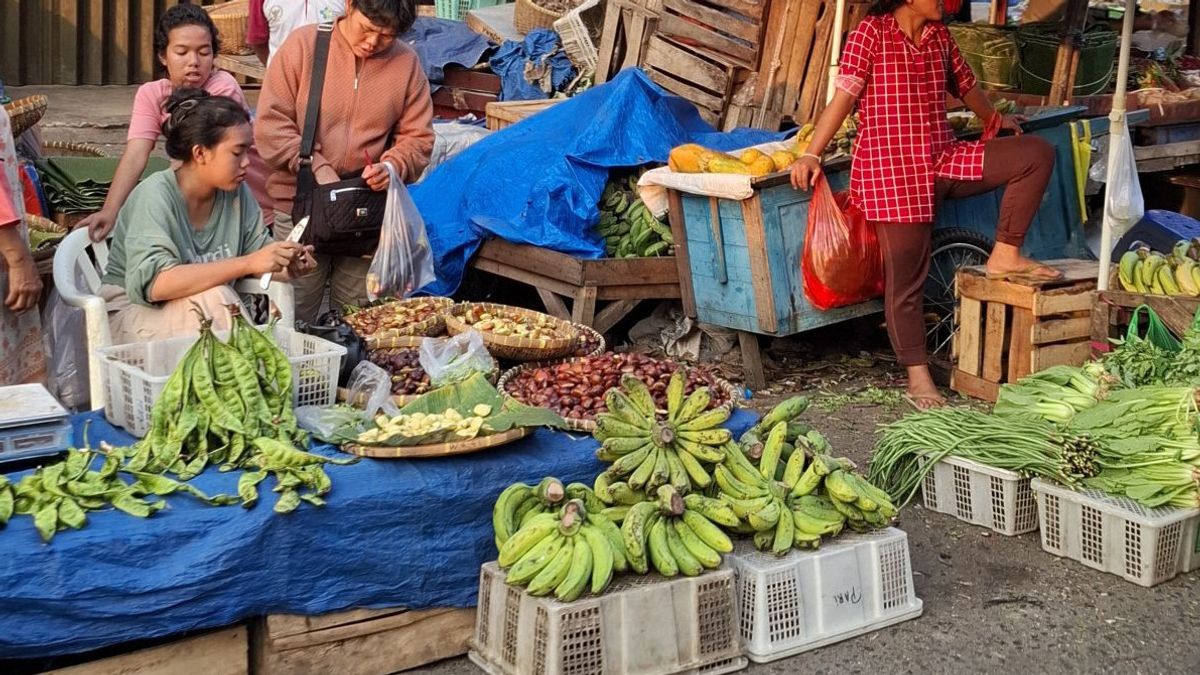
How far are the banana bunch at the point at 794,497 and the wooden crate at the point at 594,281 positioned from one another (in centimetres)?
317

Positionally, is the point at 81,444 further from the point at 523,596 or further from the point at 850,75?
the point at 850,75

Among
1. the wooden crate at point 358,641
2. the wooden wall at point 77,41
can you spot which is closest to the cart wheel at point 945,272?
the wooden crate at point 358,641

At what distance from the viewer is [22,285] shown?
4.86 meters

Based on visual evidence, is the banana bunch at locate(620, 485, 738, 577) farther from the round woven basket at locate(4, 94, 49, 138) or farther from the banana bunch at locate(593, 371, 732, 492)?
the round woven basket at locate(4, 94, 49, 138)

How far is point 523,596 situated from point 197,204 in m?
2.06

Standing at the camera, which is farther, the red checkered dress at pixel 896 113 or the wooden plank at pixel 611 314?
the wooden plank at pixel 611 314

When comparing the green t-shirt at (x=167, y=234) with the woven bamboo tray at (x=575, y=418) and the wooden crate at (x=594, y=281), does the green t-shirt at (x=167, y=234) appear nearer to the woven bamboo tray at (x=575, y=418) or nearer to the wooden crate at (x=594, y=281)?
the woven bamboo tray at (x=575, y=418)

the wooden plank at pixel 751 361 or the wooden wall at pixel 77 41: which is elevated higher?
the wooden wall at pixel 77 41

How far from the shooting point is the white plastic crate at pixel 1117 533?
4859 millimetres

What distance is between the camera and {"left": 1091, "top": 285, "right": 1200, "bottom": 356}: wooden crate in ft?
20.4

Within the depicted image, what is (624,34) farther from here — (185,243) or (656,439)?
(656,439)

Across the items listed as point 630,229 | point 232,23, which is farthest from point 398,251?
point 232,23

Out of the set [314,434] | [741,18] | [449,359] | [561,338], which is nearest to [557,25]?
[741,18]

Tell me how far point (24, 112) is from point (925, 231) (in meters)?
4.56
